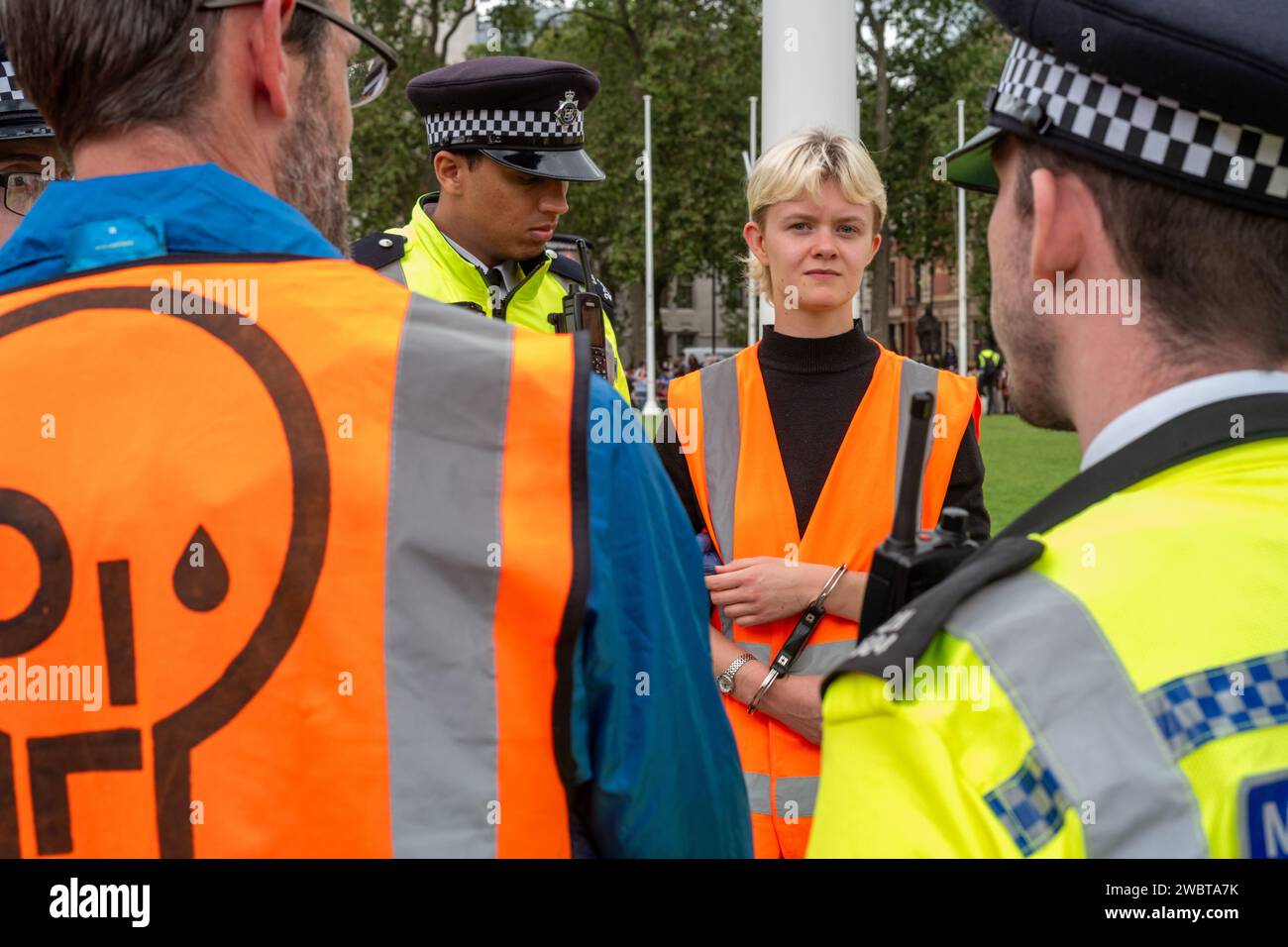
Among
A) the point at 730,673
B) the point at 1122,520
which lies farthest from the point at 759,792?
the point at 1122,520

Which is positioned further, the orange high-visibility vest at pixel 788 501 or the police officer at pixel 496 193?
the police officer at pixel 496 193

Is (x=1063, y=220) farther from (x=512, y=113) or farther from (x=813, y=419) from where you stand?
(x=512, y=113)

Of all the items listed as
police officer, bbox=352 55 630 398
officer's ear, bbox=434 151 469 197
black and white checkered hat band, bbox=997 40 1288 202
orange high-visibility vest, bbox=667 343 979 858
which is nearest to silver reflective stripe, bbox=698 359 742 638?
orange high-visibility vest, bbox=667 343 979 858

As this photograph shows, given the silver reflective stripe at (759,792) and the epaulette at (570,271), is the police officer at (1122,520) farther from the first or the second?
the epaulette at (570,271)

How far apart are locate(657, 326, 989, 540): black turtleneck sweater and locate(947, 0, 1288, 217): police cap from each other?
183 cm

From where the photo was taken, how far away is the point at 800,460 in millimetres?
3395

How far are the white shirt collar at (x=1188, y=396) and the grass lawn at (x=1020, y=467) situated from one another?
973 cm

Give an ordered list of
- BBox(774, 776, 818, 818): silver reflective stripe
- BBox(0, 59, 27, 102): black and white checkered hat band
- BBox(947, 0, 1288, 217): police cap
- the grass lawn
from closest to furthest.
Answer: BBox(947, 0, 1288, 217): police cap → BBox(774, 776, 818, 818): silver reflective stripe → BBox(0, 59, 27, 102): black and white checkered hat band → the grass lawn

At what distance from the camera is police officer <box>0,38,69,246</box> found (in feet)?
11.8

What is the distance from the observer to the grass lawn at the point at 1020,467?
1475cm

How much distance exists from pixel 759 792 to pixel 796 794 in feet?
0.28

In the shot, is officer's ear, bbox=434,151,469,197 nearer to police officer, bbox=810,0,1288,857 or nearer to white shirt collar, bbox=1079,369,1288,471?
police officer, bbox=810,0,1288,857

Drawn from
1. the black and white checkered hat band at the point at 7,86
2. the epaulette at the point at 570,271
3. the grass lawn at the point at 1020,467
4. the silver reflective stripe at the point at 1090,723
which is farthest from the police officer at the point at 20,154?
the grass lawn at the point at 1020,467

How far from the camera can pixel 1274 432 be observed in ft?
4.73
